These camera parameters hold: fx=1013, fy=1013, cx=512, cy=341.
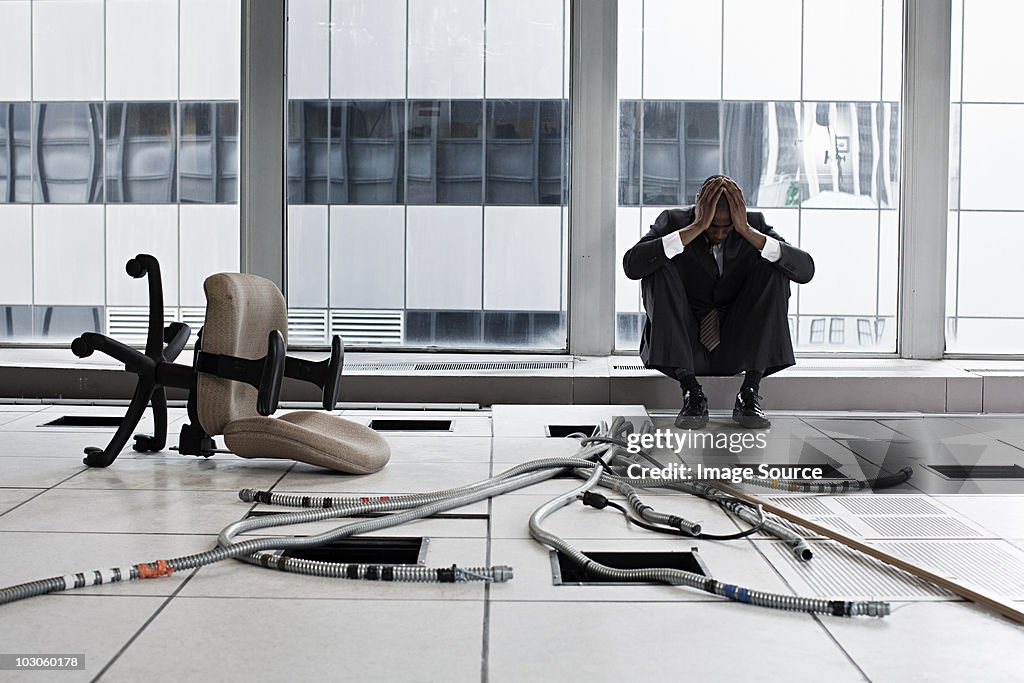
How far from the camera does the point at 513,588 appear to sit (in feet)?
6.09

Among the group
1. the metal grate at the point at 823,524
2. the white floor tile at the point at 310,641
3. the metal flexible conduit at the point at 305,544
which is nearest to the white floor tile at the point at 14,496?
the metal flexible conduit at the point at 305,544

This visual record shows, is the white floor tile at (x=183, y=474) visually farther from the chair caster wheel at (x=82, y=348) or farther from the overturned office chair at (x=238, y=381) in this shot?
the chair caster wheel at (x=82, y=348)

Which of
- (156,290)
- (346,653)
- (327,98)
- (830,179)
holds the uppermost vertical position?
(327,98)

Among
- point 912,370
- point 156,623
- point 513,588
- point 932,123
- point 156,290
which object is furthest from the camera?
point 932,123

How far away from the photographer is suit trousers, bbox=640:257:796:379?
3596 mm

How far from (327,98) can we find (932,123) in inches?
112

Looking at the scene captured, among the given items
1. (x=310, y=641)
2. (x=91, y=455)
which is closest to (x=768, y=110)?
(x=91, y=455)

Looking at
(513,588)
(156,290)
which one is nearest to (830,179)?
(156,290)

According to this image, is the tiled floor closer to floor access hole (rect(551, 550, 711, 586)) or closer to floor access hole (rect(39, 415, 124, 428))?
floor access hole (rect(551, 550, 711, 586))

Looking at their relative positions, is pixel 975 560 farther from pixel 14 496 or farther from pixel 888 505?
pixel 14 496

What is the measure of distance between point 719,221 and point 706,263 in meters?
0.16

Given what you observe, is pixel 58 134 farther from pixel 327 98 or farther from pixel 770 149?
pixel 770 149

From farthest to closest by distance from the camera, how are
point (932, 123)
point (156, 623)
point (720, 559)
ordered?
point (932, 123)
point (720, 559)
point (156, 623)

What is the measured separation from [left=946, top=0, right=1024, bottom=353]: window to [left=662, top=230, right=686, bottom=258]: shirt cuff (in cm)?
186
